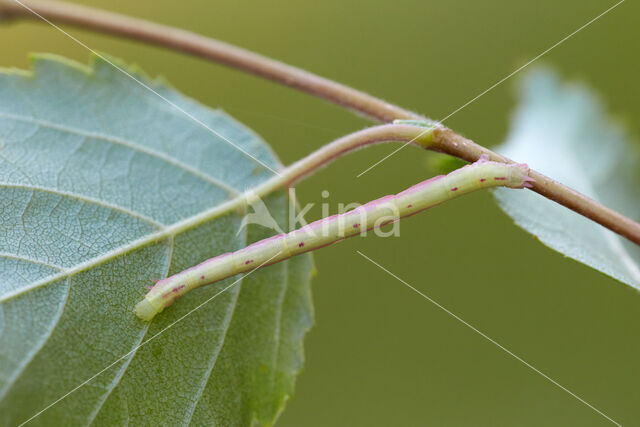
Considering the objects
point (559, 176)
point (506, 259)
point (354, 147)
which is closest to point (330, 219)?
point (354, 147)

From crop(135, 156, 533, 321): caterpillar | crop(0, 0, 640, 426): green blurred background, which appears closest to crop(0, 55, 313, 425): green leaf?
crop(135, 156, 533, 321): caterpillar

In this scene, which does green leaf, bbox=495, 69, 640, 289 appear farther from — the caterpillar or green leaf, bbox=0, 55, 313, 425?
green leaf, bbox=0, 55, 313, 425

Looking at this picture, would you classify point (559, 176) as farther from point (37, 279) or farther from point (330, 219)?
point (37, 279)

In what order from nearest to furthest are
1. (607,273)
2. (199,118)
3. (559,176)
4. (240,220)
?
(607,273), (240,220), (199,118), (559,176)

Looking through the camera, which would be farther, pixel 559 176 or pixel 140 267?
pixel 559 176

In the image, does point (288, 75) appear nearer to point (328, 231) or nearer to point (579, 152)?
point (328, 231)

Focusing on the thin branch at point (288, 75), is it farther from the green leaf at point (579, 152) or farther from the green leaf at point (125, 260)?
the green leaf at point (579, 152)
